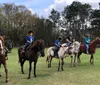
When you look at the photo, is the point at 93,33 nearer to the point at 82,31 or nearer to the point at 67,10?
the point at 82,31

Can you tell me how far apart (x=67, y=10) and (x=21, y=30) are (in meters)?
28.5

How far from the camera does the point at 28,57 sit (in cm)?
1395

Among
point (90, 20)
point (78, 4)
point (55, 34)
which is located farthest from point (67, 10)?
point (55, 34)

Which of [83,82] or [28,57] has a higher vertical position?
[28,57]

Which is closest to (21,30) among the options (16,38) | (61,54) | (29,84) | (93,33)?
(16,38)

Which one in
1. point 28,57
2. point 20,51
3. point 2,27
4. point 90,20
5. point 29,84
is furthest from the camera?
point 90,20

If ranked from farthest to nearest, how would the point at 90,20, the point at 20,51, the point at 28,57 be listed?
1. the point at 90,20
2. the point at 20,51
3. the point at 28,57

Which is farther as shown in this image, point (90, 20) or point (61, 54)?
point (90, 20)

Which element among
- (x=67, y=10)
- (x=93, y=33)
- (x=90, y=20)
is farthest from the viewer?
(x=67, y=10)

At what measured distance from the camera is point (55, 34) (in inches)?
2712

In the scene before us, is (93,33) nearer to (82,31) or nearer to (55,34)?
(82,31)

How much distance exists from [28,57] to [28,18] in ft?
182

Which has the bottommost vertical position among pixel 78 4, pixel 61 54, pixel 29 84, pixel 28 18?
pixel 29 84

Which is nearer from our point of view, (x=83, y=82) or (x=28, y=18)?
(x=83, y=82)
